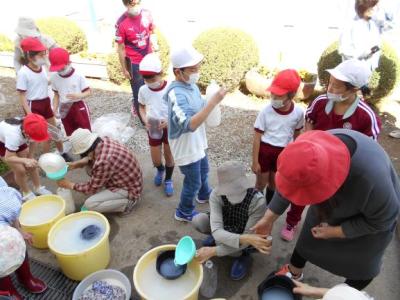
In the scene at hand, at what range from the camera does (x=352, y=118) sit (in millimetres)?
2594

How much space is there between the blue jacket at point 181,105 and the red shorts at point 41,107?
2.13 metres

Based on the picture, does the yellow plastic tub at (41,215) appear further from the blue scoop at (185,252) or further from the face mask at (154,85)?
the face mask at (154,85)

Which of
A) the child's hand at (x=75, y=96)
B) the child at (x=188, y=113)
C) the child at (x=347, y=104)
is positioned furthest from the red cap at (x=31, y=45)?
the child at (x=347, y=104)

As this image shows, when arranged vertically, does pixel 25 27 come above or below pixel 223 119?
above

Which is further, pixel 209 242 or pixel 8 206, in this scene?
pixel 209 242

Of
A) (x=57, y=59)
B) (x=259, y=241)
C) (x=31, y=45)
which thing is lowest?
(x=259, y=241)

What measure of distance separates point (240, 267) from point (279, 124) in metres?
1.30

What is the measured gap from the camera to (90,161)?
3.52m

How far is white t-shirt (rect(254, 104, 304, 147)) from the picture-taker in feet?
9.88

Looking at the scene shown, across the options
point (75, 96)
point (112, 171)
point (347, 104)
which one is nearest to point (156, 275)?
point (112, 171)

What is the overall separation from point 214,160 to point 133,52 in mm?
1969

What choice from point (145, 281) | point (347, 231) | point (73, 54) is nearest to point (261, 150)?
point (347, 231)

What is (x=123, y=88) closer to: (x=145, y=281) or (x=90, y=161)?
(x=90, y=161)

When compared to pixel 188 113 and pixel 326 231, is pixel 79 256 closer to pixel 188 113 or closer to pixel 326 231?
pixel 188 113
